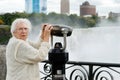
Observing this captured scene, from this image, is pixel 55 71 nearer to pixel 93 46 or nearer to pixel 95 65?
pixel 95 65

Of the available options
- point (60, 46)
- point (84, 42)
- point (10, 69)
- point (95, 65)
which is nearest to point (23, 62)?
point (10, 69)

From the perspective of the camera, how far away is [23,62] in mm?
3467

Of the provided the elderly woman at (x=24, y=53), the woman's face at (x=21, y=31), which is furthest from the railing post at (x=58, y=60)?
the woman's face at (x=21, y=31)

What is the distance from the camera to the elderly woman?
342 cm

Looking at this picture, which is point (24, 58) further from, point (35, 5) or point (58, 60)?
point (35, 5)

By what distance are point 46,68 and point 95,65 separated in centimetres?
79

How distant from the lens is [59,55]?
3.50 m

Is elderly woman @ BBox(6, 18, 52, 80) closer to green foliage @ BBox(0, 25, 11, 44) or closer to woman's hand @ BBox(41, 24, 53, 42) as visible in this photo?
woman's hand @ BBox(41, 24, 53, 42)

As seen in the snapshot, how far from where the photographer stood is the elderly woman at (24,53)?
3.42 m

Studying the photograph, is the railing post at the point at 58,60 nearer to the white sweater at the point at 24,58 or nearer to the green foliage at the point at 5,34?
the white sweater at the point at 24,58

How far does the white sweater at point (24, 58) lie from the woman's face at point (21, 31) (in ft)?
0.17

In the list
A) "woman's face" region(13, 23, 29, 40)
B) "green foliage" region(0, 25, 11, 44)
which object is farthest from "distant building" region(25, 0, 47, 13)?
"woman's face" region(13, 23, 29, 40)

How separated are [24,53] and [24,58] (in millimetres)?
45

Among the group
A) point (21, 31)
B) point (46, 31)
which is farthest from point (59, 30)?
point (21, 31)
